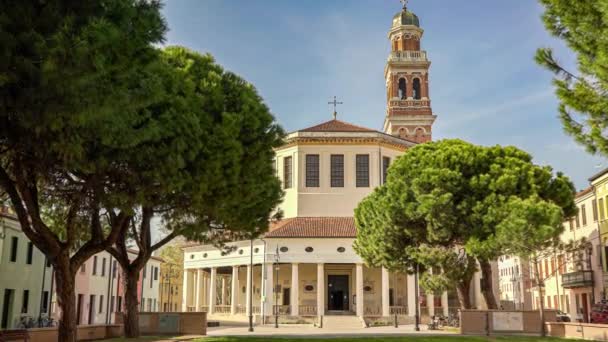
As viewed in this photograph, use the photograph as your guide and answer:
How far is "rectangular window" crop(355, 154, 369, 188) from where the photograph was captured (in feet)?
154

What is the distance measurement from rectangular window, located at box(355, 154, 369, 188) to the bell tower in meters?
20.1

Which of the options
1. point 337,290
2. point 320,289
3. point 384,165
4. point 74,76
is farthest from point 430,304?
point 74,76

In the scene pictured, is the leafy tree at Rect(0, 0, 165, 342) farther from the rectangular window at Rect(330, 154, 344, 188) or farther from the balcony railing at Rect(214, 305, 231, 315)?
the balcony railing at Rect(214, 305, 231, 315)

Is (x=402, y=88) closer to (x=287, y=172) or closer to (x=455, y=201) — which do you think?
(x=287, y=172)

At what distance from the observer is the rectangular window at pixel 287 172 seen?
4766cm

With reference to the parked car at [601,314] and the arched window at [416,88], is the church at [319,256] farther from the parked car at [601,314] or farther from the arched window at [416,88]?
the arched window at [416,88]

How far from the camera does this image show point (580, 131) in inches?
448

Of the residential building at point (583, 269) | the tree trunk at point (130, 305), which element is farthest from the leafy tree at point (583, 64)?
the residential building at point (583, 269)

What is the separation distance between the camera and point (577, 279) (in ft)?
141

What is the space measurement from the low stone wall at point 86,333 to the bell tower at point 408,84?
4614 centimetres

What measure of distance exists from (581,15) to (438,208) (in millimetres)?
17578

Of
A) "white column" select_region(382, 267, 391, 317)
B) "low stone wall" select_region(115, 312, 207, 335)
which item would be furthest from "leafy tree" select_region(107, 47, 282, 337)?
"white column" select_region(382, 267, 391, 317)

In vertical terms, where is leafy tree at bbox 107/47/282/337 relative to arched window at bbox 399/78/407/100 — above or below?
below

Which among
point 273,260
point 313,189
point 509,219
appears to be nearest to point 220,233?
point 509,219
